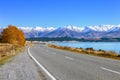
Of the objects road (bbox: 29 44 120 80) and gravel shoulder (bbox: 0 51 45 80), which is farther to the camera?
road (bbox: 29 44 120 80)

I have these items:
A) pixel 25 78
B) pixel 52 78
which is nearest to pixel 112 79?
pixel 52 78

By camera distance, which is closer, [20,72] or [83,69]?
[20,72]

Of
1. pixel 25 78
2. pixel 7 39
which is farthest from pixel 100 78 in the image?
pixel 7 39

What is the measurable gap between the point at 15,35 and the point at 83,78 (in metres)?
83.2

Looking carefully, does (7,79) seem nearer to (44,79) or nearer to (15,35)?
(44,79)

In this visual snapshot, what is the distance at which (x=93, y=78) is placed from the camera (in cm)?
1217

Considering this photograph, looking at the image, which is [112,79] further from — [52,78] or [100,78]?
[52,78]

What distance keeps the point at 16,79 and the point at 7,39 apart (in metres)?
80.9

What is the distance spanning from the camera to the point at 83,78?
1226cm

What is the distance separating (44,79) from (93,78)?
2007mm

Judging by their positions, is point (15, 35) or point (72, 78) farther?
point (15, 35)

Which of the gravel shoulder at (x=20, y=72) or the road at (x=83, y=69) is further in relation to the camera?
the road at (x=83, y=69)

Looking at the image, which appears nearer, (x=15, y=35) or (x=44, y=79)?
(x=44, y=79)

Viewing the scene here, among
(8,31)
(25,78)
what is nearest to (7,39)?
(8,31)
